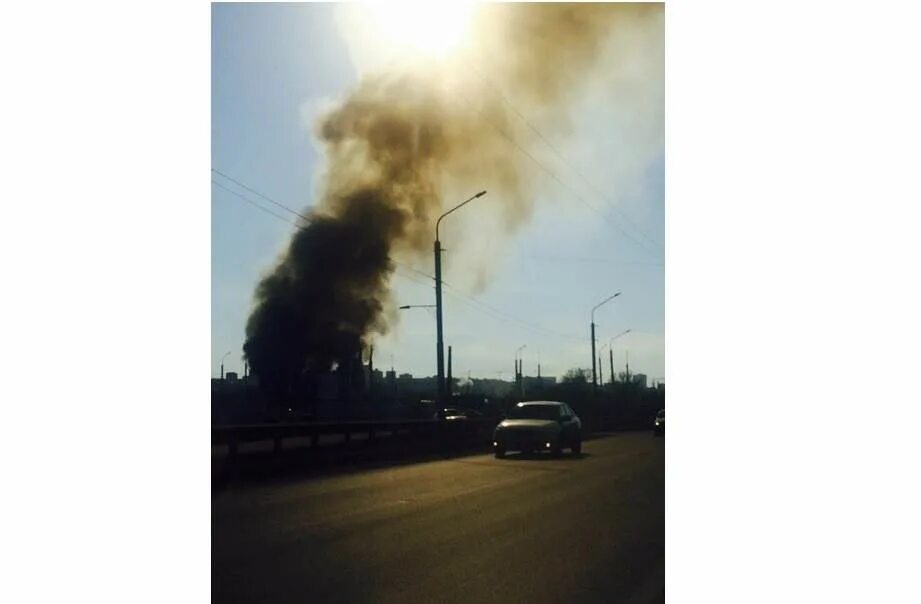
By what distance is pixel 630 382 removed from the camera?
43.8 metres

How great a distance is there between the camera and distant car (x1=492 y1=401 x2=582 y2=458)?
861 inches

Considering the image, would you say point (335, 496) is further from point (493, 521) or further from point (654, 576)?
point (654, 576)

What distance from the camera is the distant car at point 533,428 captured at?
2186cm

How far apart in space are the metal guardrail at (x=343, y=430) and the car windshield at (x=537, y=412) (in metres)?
4.38

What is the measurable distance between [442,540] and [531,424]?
13.3m

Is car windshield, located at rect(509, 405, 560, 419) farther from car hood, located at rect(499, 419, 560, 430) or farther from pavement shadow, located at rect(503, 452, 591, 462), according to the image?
pavement shadow, located at rect(503, 452, 591, 462)

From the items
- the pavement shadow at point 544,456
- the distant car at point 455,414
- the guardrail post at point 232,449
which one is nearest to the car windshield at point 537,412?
the pavement shadow at point 544,456

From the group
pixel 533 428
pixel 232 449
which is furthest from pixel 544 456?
pixel 232 449

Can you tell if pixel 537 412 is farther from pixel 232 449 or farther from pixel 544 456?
pixel 232 449

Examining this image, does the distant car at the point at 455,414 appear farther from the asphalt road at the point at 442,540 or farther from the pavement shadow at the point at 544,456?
the asphalt road at the point at 442,540

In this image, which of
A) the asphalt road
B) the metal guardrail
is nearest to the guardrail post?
the metal guardrail

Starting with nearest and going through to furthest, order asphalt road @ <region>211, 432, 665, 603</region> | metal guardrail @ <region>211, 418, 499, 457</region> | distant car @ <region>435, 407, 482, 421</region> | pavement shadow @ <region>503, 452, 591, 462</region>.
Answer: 1. asphalt road @ <region>211, 432, 665, 603</region>
2. metal guardrail @ <region>211, 418, 499, 457</region>
3. pavement shadow @ <region>503, 452, 591, 462</region>
4. distant car @ <region>435, 407, 482, 421</region>

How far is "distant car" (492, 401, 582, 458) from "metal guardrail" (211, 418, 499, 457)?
4.02m

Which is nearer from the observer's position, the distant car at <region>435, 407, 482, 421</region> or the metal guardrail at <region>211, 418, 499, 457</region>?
the metal guardrail at <region>211, 418, 499, 457</region>
